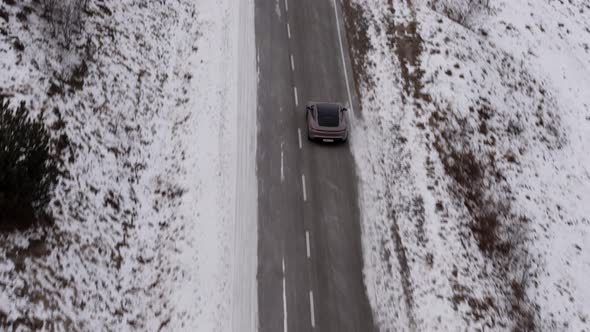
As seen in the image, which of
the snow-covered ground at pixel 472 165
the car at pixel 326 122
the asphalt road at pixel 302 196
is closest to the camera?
the asphalt road at pixel 302 196

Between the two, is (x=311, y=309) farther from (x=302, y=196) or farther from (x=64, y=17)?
(x=64, y=17)

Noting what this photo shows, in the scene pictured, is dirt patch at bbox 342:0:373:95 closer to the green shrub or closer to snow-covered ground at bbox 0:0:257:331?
snow-covered ground at bbox 0:0:257:331

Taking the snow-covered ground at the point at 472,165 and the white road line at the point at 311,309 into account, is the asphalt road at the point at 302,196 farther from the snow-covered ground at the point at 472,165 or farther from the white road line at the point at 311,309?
the snow-covered ground at the point at 472,165

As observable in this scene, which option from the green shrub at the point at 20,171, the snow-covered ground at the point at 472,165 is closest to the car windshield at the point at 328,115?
the snow-covered ground at the point at 472,165

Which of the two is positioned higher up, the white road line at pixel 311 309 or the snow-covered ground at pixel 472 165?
the snow-covered ground at pixel 472 165

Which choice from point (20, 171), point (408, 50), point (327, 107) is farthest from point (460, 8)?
point (20, 171)

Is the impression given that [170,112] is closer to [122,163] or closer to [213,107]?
[213,107]

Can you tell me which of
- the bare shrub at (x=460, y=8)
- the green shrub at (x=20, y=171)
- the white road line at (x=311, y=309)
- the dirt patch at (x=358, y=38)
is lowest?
the white road line at (x=311, y=309)
